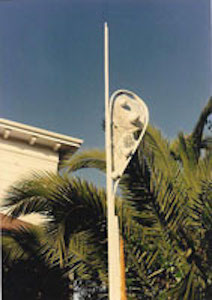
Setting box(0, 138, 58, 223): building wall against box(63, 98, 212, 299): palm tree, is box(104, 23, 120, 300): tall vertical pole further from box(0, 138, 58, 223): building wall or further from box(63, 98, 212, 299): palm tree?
box(0, 138, 58, 223): building wall

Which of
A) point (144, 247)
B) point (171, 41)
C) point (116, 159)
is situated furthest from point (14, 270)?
point (171, 41)

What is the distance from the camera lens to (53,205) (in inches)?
203

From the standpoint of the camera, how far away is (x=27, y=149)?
8.17 meters

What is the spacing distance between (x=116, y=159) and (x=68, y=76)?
2595 millimetres

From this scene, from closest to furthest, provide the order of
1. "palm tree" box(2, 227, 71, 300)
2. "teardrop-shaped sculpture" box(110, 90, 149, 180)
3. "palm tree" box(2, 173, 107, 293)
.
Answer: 1. "teardrop-shaped sculpture" box(110, 90, 149, 180)
2. "palm tree" box(2, 173, 107, 293)
3. "palm tree" box(2, 227, 71, 300)

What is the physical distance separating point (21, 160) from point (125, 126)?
4.26 metres

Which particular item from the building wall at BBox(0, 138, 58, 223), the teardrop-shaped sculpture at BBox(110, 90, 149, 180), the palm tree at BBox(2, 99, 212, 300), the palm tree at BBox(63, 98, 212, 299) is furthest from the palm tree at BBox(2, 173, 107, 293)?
the building wall at BBox(0, 138, 58, 223)

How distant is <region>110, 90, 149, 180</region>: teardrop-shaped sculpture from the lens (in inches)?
158

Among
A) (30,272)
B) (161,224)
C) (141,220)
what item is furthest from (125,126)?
(30,272)

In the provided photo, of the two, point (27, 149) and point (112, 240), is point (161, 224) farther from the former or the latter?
point (27, 149)

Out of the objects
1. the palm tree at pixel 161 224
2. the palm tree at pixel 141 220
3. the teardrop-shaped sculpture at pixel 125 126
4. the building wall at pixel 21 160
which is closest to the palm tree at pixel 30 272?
the palm tree at pixel 141 220

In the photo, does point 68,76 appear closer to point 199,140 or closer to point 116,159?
point 199,140

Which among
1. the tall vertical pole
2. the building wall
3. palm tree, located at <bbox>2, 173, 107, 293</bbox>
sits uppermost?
the building wall

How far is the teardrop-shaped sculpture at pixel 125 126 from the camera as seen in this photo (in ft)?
13.1
